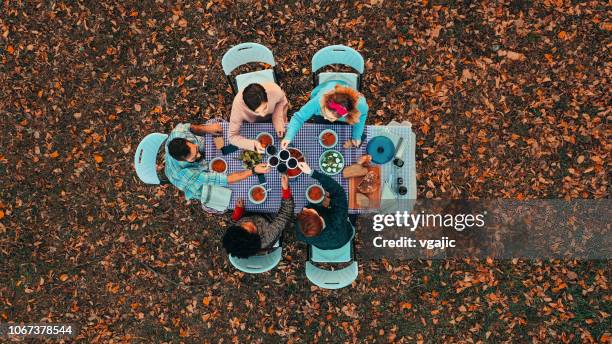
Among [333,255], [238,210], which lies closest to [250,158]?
[238,210]

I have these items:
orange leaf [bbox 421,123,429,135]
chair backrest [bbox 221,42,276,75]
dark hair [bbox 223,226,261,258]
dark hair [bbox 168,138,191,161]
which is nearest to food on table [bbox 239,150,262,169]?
dark hair [bbox 168,138,191,161]

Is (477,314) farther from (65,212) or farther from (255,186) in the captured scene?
(65,212)

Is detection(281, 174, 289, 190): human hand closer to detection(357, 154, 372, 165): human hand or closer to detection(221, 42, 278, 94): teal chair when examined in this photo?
detection(357, 154, 372, 165): human hand

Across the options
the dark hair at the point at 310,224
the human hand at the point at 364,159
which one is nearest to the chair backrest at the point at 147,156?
the dark hair at the point at 310,224

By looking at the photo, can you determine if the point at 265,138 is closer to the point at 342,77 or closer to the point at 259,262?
the point at 342,77

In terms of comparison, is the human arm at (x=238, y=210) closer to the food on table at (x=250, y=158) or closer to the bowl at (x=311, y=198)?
the food on table at (x=250, y=158)

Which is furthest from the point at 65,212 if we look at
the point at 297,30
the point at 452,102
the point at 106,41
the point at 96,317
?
the point at 452,102
